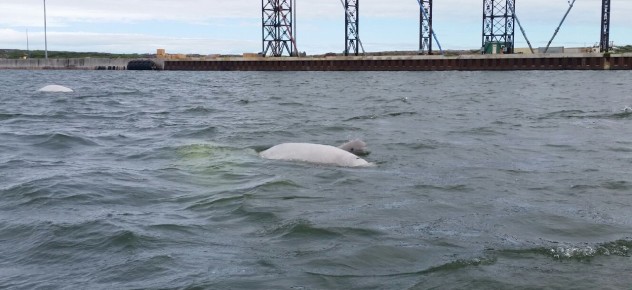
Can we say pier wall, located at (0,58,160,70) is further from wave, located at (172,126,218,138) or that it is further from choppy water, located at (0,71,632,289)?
choppy water, located at (0,71,632,289)

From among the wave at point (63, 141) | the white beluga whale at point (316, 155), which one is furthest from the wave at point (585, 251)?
the wave at point (63, 141)

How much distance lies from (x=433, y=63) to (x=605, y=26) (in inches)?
765

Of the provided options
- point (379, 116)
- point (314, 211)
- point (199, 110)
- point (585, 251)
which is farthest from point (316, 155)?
point (199, 110)

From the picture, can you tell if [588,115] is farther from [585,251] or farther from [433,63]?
[433,63]

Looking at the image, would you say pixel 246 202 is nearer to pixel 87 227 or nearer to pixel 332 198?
pixel 332 198

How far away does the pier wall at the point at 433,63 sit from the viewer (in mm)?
73125

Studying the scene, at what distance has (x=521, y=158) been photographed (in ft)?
39.5

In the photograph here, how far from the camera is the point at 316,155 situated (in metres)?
11.3

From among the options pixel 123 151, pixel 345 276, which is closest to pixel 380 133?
pixel 123 151

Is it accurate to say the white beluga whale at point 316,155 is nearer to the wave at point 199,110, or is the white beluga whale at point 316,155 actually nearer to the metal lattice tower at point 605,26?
the wave at point 199,110

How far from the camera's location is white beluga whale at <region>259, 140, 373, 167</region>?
11.1 metres

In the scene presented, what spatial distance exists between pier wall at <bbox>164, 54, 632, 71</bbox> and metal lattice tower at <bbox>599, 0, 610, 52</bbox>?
7.75 metres

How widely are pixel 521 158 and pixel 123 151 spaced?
6.90m

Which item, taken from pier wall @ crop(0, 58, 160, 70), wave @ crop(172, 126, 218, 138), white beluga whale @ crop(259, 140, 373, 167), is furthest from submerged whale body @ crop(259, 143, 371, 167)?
pier wall @ crop(0, 58, 160, 70)
